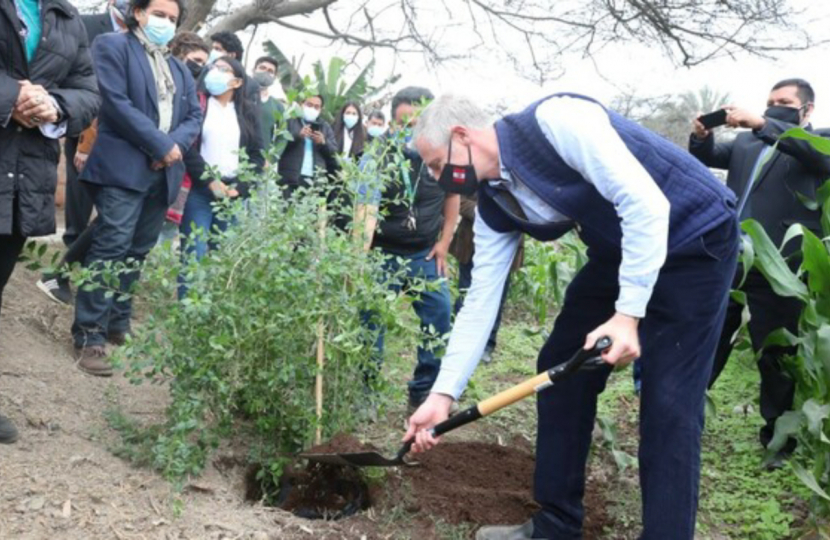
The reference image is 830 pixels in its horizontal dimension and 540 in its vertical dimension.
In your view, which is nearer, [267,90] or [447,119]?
[447,119]

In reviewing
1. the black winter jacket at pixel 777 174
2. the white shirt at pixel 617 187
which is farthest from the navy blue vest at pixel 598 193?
the black winter jacket at pixel 777 174

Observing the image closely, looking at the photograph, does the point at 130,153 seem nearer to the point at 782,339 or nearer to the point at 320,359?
the point at 320,359

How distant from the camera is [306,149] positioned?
6680 mm

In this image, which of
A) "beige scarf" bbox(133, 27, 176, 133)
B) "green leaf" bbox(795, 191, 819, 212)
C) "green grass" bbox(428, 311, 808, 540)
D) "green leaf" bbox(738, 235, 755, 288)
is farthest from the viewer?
"beige scarf" bbox(133, 27, 176, 133)

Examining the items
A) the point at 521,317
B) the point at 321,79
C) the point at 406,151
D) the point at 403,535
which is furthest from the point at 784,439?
the point at 321,79

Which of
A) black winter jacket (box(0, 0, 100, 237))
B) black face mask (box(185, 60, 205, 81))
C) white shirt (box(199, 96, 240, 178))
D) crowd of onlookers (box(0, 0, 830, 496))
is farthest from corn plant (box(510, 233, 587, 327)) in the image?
black winter jacket (box(0, 0, 100, 237))

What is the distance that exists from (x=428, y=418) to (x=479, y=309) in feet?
1.33

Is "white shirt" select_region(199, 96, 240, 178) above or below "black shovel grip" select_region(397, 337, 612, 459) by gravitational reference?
above

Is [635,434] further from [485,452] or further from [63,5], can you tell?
[63,5]

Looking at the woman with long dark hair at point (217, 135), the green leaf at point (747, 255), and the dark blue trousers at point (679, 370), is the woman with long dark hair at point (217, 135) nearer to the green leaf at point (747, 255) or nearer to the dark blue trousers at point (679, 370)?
the green leaf at point (747, 255)

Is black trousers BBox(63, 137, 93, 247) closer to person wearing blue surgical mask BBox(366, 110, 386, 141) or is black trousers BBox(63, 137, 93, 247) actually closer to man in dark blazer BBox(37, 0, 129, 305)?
man in dark blazer BBox(37, 0, 129, 305)

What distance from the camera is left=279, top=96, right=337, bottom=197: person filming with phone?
655 centimetres

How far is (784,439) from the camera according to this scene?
3.91 meters

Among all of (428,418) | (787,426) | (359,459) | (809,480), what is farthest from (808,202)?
(359,459)
